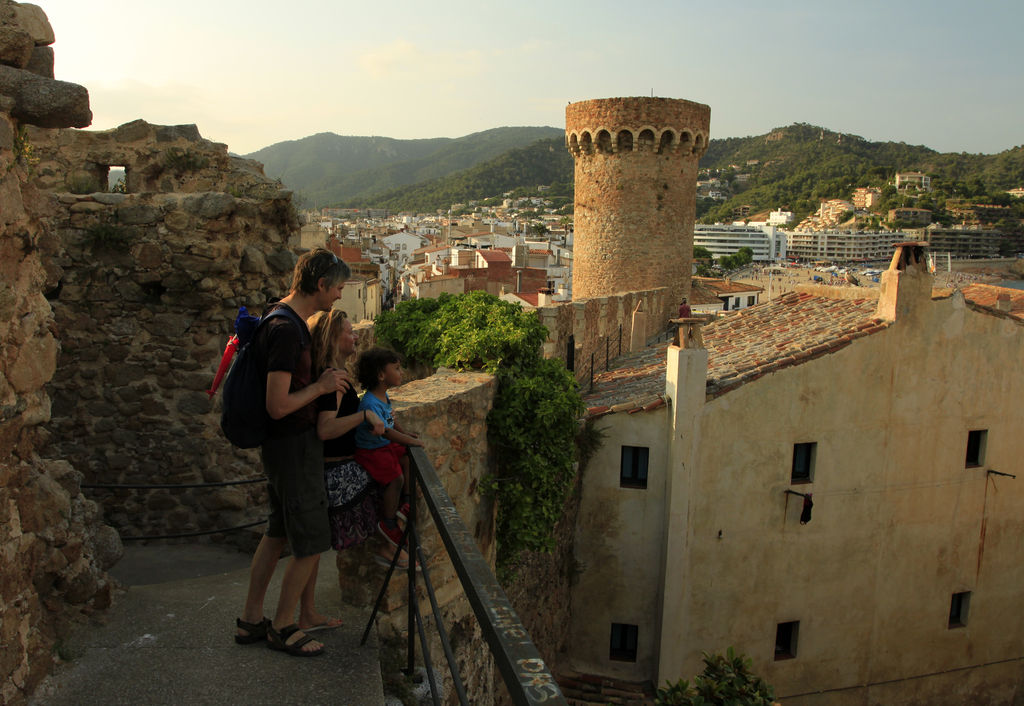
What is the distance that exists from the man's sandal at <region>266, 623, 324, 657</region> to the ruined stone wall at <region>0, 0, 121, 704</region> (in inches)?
38.9

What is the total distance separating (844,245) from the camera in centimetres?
12962

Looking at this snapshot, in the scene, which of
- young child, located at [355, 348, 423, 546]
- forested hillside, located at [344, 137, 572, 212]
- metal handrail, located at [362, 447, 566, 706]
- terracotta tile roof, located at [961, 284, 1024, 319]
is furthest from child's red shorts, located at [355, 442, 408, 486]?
forested hillside, located at [344, 137, 572, 212]

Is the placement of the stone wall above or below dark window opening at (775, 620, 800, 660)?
above

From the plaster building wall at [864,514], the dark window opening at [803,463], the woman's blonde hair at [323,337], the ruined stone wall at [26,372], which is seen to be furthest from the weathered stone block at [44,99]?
the dark window opening at [803,463]

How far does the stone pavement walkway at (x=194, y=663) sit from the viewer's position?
3619 millimetres

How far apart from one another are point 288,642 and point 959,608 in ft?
39.8

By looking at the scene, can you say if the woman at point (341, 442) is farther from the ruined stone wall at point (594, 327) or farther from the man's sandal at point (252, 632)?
the ruined stone wall at point (594, 327)

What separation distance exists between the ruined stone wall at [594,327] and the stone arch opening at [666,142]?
3.70 metres

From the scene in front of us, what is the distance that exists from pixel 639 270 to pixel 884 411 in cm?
1040

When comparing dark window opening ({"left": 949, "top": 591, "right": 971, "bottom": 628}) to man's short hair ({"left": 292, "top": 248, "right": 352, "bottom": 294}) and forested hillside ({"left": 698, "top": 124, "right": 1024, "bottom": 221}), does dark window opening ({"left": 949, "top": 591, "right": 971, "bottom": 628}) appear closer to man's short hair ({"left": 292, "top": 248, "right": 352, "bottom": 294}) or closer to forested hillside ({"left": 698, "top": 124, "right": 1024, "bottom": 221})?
man's short hair ({"left": 292, "top": 248, "right": 352, "bottom": 294})

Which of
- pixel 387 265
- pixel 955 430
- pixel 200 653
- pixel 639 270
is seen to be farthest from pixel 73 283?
pixel 387 265

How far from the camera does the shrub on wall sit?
673cm

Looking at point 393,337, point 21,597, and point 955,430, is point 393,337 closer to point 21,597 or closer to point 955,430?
point 21,597

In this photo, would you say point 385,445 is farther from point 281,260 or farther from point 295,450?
point 281,260
